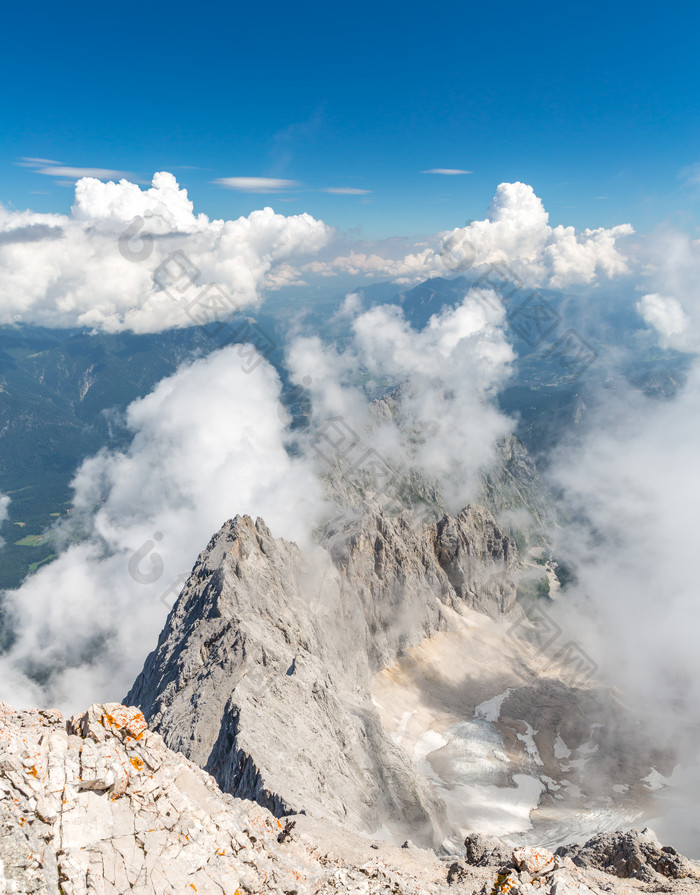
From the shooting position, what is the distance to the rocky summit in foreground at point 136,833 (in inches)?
698

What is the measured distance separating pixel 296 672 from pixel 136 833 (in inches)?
2078

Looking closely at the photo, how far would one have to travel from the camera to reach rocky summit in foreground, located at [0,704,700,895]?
1772cm

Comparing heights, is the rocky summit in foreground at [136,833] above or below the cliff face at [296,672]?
above

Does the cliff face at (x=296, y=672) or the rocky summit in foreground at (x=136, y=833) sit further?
the cliff face at (x=296, y=672)

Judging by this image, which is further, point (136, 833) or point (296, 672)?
point (296, 672)

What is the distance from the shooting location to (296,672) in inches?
2771

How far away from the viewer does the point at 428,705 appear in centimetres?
11694

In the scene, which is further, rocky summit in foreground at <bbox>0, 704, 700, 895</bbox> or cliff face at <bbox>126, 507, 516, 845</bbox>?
cliff face at <bbox>126, 507, 516, 845</bbox>

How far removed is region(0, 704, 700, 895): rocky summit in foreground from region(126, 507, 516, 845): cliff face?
22172mm

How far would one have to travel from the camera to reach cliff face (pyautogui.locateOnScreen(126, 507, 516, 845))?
5491cm

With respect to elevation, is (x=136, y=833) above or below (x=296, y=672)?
above

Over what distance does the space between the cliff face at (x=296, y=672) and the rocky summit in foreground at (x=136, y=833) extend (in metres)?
22.2

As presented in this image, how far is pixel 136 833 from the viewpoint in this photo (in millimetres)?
20016

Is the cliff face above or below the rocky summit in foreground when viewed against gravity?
below
